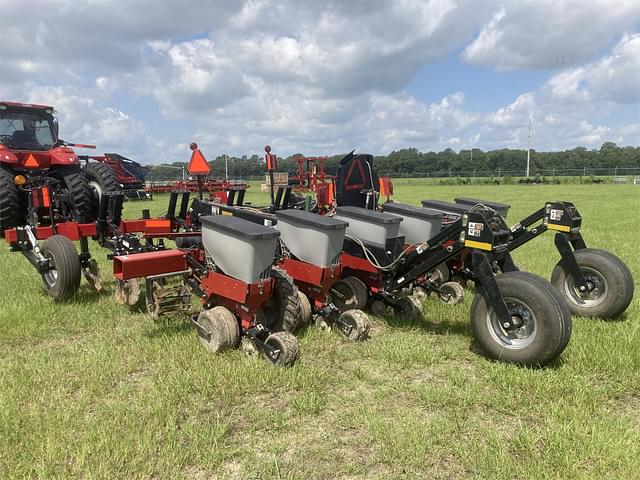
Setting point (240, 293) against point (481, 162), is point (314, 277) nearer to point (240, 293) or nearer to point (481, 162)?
point (240, 293)

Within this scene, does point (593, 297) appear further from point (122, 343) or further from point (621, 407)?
point (122, 343)

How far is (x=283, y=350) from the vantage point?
3695 mm

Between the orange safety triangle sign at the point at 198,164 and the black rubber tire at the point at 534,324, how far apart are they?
3.64 m

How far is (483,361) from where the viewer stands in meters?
3.83

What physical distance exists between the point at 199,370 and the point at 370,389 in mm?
1339

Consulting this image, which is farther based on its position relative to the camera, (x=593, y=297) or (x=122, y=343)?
(x=593, y=297)

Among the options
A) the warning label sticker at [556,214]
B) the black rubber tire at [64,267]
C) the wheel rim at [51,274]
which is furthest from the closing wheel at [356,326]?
the wheel rim at [51,274]

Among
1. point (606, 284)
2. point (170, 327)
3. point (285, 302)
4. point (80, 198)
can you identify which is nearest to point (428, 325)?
point (285, 302)

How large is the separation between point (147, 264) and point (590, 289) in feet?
14.7

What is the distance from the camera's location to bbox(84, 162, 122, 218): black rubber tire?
26.0 feet

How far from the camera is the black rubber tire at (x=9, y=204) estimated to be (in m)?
7.78

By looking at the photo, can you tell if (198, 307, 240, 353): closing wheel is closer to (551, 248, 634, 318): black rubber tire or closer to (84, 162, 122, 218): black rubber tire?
(551, 248, 634, 318): black rubber tire

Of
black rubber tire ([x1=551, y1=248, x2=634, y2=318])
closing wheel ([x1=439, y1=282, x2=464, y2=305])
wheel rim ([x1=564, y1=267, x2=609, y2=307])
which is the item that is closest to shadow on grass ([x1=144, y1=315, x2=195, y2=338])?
closing wheel ([x1=439, y1=282, x2=464, y2=305])

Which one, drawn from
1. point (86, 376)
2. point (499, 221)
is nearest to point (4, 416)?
point (86, 376)
